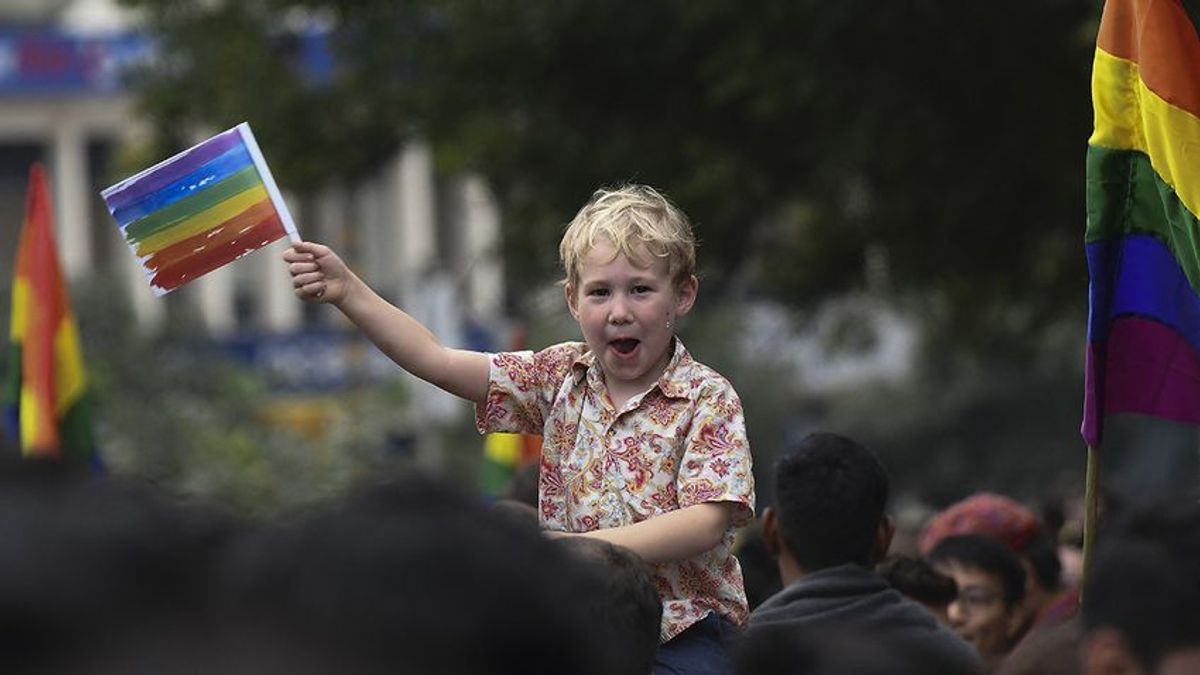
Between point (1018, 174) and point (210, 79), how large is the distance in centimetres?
450

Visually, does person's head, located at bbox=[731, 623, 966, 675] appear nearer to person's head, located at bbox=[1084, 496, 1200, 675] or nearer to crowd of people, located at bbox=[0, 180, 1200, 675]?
crowd of people, located at bbox=[0, 180, 1200, 675]

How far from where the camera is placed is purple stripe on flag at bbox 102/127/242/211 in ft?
15.0

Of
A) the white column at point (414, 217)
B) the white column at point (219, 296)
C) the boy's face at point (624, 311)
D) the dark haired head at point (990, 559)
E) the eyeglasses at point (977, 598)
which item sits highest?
the white column at point (414, 217)

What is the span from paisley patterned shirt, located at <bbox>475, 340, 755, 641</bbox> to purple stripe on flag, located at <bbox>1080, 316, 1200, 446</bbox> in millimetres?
1441

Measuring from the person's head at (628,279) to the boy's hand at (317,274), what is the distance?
37 centimetres

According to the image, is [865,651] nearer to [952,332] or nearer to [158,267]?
[158,267]

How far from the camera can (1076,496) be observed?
18.3 m

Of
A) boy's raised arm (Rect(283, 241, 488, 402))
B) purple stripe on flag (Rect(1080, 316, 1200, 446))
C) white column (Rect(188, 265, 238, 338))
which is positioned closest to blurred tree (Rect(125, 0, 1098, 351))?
purple stripe on flag (Rect(1080, 316, 1200, 446))

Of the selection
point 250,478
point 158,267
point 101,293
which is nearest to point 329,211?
point 101,293

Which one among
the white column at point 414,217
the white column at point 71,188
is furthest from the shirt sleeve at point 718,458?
the white column at point 71,188

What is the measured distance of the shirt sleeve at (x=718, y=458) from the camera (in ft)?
13.6

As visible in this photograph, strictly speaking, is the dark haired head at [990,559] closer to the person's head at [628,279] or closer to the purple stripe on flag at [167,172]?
the person's head at [628,279]

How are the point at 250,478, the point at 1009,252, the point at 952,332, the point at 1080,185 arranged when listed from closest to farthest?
1. the point at 1080,185
2. the point at 1009,252
3. the point at 952,332
4. the point at 250,478

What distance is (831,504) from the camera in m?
5.21
